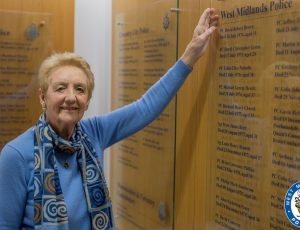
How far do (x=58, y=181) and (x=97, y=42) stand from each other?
120 cm

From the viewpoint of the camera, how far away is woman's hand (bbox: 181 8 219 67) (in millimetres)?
1517

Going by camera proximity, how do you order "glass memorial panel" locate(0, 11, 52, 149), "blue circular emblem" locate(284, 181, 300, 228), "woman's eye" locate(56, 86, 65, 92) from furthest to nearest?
"glass memorial panel" locate(0, 11, 52, 149), "woman's eye" locate(56, 86, 65, 92), "blue circular emblem" locate(284, 181, 300, 228)

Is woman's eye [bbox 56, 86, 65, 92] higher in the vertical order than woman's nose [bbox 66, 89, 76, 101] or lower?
higher

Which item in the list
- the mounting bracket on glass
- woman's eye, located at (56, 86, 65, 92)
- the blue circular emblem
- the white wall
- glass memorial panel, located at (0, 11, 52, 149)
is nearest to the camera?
the blue circular emblem

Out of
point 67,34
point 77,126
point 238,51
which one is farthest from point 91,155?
point 67,34

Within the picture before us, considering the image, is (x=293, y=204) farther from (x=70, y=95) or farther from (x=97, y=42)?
(x=97, y=42)

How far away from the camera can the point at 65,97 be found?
1515mm

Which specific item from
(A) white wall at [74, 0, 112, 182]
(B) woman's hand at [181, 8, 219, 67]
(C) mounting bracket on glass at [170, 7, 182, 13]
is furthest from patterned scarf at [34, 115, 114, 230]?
(A) white wall at [74, 0, 112, 182]

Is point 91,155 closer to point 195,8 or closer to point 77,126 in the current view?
point 77,126

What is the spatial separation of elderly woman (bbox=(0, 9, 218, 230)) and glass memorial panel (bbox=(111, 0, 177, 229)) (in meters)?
0.24

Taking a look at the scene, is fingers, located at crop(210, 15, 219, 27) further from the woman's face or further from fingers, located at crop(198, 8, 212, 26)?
the woman's face

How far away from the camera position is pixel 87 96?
5.25ft

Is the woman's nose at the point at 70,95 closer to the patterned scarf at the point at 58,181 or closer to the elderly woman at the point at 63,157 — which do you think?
the elderly woman at the point at 63,157

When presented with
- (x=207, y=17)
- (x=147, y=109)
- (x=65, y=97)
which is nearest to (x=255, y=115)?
(x=207, y=17)
